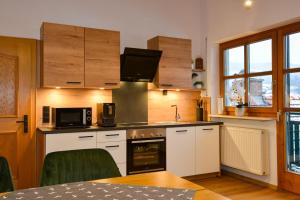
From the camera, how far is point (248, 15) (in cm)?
399

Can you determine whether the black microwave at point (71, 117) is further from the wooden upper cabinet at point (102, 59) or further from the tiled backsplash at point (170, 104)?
the tiled backsplash at point (170, 104)

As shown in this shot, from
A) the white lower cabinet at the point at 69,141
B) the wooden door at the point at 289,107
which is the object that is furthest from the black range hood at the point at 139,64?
the wooden door at the point at 289,107

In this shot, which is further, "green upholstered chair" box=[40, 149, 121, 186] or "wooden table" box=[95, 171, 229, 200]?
"green upholstered chair" box=[40, 149, 121, 186]

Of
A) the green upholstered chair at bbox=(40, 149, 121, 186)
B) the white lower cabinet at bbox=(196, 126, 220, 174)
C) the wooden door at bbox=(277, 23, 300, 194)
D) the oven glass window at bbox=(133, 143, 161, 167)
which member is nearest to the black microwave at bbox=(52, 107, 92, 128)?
the oven glass window at bbox=(133, 143, 161, 167)

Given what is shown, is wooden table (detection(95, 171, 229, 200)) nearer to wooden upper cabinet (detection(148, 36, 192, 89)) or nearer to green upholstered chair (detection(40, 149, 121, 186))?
green upholstered chair (detection(40, 149, 121, 186))

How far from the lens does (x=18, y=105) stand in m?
3.62

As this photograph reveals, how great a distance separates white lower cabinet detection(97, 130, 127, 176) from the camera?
3.51 m

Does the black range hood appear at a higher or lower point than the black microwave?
higher

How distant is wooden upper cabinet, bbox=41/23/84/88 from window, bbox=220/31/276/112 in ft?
7.81

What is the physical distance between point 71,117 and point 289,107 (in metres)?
2.79

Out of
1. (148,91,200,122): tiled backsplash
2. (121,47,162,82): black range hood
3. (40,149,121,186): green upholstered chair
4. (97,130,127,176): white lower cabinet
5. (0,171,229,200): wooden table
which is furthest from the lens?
(148,91,200,122): tiled backsplash

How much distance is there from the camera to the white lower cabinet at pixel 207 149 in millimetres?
4172

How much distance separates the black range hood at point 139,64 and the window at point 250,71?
1.29 meters

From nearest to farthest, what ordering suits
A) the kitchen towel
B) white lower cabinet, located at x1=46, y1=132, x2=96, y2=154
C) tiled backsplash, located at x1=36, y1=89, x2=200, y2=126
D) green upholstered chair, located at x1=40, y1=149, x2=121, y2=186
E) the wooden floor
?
the kitchen towel
green upholstered chair, located at x1=40, y1=149, x2=121, y2=186
white lower cabinet, located at x1=46, y1=132, x2=96, y2=154
the wooden floor
tiled backsplash, located at x1=36, y1=89, x2=200, y2=126
